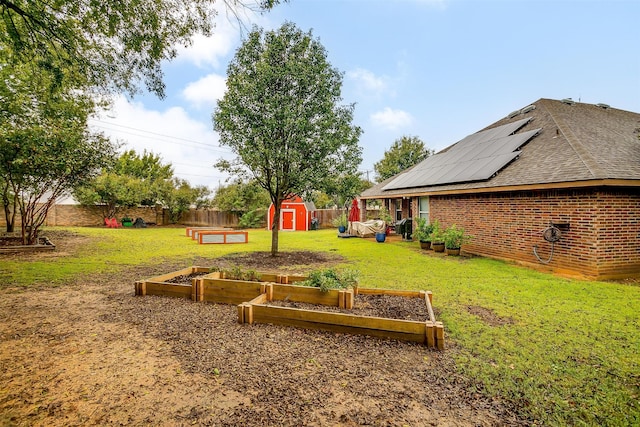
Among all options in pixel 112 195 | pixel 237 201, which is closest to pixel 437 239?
pixel 237 201

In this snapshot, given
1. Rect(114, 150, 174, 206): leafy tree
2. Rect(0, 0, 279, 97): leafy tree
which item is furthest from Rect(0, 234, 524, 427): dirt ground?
Rect(114, 150, 174, 206): leafy tree

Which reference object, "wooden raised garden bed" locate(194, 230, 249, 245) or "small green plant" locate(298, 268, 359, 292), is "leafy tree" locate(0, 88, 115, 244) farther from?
"small green plant" locate(298, 268, 359, 292)

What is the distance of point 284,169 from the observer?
396 inches

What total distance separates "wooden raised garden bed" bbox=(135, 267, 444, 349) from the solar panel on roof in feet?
25.9

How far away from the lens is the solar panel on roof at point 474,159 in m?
10.6

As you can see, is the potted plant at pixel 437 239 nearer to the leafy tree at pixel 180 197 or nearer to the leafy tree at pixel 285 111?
the leafy tree at pixel 285 111

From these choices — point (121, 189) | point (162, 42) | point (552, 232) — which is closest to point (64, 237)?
point (121, 189)

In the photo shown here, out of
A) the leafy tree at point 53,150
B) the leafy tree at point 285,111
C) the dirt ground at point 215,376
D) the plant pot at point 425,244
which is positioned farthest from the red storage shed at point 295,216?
the dirt ground at point 215,376

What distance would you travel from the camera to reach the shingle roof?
24.4ft

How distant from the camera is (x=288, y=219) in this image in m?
24.1

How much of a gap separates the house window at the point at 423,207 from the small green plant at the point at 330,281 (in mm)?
10165

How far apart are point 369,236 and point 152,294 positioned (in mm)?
12906

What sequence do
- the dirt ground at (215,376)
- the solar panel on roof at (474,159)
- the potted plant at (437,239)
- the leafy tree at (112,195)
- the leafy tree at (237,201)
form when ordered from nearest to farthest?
the dirt ground at (215,376), the solar panel on roof at (474,159), the potted plant at (437,239), the leafy tree at (112,195), the leafy tree at (237,201)

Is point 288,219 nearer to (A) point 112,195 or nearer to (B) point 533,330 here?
(A) point 112,195
